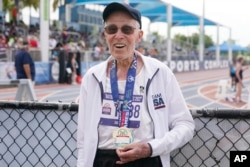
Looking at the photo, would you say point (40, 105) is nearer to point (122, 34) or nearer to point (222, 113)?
point (122, 34)

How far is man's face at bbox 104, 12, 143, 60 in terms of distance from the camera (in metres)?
2.31

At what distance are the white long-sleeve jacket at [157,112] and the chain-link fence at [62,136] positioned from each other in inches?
10.7

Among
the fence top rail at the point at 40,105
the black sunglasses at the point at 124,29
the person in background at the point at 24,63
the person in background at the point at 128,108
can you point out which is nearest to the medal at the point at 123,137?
the person in background at the point at 128,108

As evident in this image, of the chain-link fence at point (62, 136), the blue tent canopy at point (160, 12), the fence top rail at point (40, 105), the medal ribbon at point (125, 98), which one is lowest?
the chain-link fence at point (62, 136)

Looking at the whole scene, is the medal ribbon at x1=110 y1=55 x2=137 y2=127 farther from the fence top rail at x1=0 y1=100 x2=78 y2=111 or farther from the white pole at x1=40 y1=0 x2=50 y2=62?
the white pole at x1=40 y1=0 x2=50 y2=62

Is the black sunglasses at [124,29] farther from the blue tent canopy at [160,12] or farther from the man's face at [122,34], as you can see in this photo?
the blue tent canopy at [160,12]

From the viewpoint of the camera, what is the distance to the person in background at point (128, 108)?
7.27ft

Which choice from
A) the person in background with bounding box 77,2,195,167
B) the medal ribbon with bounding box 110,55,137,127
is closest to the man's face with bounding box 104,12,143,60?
the person in background with bounding box 77,2,195,167

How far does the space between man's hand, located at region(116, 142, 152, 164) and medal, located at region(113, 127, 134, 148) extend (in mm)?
24

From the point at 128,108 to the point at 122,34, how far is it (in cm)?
38

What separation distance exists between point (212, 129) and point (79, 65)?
20278 millimetres

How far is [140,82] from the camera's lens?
2285mm

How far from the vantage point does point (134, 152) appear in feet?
7.01

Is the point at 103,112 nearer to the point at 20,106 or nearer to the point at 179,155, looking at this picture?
the point at 179,155
